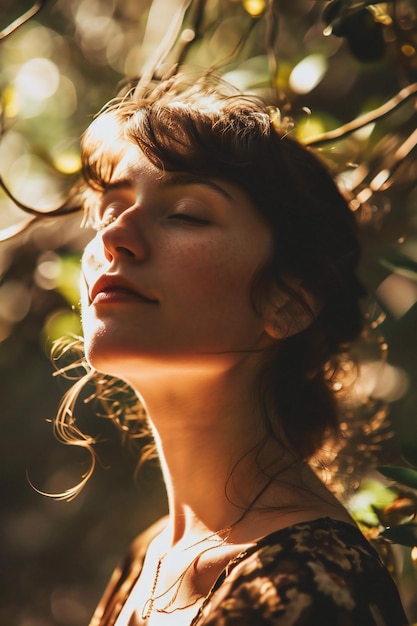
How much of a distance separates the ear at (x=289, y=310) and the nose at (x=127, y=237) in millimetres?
240

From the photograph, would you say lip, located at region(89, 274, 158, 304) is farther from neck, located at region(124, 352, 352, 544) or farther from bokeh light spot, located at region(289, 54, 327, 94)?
bokeh light spot, located at region(289, 54, 327, 94)

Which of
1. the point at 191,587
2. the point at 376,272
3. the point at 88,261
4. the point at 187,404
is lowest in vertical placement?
the point at 376,272

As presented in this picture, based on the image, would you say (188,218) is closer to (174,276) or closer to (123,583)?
(174,276)

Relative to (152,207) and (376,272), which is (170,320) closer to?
(152,207)

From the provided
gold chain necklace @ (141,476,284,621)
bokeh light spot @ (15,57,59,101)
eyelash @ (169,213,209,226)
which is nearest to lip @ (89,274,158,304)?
eyelash @ (169,213,209,226)

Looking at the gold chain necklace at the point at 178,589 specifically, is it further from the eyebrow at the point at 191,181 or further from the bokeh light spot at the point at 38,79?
the bokeh light spot at the point at 38,79

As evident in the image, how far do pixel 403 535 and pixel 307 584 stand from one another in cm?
21

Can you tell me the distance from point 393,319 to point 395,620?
0.78 metres

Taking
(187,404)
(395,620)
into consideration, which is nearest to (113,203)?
(187,404)

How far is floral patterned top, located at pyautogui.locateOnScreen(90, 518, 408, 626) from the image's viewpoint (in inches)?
44.1

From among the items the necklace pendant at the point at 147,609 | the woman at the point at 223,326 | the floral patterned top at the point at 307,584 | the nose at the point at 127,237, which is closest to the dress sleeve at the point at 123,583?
the woman at the point at 223,326

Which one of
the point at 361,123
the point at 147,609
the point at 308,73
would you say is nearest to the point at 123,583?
the point at 147,609

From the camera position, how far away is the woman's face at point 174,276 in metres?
1.34

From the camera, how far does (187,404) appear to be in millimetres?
1462
